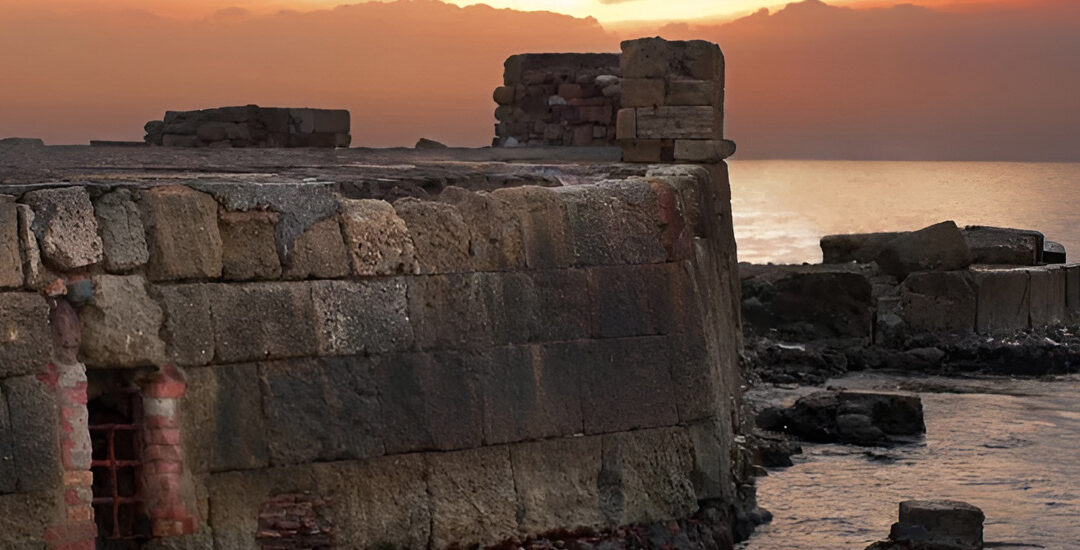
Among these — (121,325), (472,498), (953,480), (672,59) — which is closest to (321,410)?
(472,498)

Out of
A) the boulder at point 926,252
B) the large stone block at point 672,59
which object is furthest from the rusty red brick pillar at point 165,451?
the boulder at point 926,252

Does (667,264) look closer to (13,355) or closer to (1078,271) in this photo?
(13,355)

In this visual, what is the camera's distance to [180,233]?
32.9 ft

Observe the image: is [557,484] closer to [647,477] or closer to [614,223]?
[647,477]

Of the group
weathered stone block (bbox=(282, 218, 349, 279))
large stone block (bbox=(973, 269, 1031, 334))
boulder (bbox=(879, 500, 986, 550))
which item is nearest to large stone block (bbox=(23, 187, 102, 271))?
weathered stone block (bbox=(282, 218, 349, 279))

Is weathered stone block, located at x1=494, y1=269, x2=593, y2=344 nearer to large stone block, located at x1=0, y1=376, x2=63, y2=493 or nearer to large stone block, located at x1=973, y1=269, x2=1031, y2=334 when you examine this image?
large stone block, located at x1=0, y1=376, x2=63, y2=493

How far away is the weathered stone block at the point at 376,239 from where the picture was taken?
418 inches

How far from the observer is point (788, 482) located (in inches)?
634

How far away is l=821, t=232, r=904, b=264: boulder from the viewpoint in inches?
1070

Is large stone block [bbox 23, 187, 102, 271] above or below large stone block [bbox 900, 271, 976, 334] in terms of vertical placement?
above

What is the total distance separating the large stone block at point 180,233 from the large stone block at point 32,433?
37.9 inches

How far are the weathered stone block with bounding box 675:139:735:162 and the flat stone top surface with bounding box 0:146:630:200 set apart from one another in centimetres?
158

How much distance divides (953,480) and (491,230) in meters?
7.21

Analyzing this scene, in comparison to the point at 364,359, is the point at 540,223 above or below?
above
